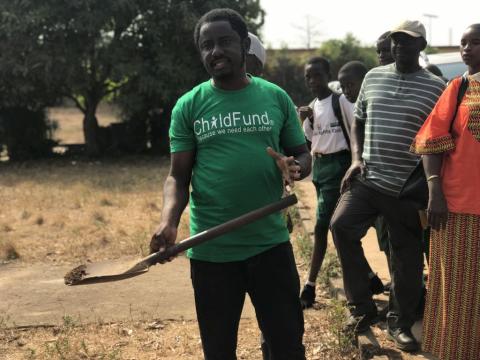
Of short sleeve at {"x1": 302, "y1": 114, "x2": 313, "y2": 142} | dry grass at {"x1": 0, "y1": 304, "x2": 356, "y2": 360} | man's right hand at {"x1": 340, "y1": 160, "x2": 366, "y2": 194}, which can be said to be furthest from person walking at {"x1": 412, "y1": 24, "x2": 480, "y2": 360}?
short sleeve at {"x1": 302, "y1": 114, "x2": 313, "y2": 142}

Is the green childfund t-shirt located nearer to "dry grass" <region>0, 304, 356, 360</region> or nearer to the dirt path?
"dry grass" <region>0, 304, 356, 360</region>

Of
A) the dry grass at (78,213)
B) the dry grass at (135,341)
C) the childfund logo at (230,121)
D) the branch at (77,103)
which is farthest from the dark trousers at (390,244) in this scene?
the branch at (77,103)

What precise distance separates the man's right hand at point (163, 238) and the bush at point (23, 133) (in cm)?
1410

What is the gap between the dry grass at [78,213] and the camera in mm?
6215

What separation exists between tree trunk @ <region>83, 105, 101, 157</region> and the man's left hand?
13.8m

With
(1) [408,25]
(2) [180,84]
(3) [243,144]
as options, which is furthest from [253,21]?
(3) [243,144]

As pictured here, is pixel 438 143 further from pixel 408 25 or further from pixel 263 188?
pixel 263 188

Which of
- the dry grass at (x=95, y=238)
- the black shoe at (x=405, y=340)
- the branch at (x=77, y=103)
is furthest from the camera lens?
the branch at (x=77, y=103)

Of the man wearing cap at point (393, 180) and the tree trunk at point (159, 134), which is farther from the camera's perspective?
the tree trunk at point (159, 134)

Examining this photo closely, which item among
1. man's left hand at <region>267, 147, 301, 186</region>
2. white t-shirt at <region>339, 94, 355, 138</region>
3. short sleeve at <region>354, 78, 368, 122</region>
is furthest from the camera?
white t-shirt at <region>339, 94, 355, 138</region>

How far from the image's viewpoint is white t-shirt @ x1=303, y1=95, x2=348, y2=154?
4.12 meters

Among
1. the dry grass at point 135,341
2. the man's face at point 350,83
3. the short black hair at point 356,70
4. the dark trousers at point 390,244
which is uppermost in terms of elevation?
the short black hair at point 356,70

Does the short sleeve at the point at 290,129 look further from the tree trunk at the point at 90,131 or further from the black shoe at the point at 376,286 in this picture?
the tree trunk at the point at 90,131

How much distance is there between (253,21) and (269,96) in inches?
530
